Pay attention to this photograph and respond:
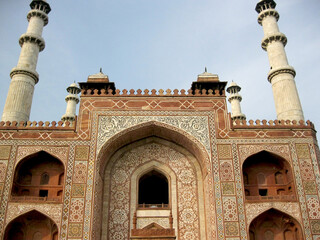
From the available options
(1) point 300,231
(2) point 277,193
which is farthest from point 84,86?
(1) point 300,231

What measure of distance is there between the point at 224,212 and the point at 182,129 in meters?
3.28

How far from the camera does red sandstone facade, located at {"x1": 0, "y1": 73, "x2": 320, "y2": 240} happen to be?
36.5 ft

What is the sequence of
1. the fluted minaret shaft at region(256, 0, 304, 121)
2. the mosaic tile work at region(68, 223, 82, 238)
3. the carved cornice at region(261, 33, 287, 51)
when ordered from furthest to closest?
the carved cornice at region(261, 33, 287, 51) → the fluted minaret shaft at region(256, 0, 304, 121) → the mosaic tile work at region(68, 223, 82, 238)

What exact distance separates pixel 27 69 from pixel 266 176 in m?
11.0

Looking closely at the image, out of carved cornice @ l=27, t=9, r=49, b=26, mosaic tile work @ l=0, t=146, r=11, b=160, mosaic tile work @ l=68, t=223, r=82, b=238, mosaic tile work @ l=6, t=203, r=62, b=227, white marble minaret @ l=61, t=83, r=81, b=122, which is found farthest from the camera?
white marble minaret @ l=61, t=83, r=81, b=122

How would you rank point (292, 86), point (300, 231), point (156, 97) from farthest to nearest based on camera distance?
point (292, 86)
point (156, 97)
point (300, 231)

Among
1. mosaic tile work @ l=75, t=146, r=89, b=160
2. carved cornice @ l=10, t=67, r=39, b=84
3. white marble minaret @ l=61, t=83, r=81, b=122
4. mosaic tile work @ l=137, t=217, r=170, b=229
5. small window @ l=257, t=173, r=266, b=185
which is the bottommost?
mosaic tile work @ l=137, t=217, r=170, b=229

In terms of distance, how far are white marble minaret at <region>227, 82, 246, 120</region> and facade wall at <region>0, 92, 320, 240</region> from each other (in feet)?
25.4

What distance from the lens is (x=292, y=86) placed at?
49.2 feet

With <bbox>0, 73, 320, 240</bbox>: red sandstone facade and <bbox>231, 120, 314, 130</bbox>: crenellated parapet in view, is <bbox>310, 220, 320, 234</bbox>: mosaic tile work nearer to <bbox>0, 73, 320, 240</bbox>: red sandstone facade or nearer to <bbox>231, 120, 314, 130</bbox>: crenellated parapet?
<bbox>0, 73, 320, 240</bbox>: red sandstone facade

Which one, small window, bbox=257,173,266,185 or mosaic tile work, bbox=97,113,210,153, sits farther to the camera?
small window, bbox=257,173,266,185

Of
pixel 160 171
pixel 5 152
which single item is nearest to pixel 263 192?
pixel 160 171

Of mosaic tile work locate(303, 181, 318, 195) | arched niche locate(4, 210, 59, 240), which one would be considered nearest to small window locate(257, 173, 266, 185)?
mosaic tile work locate(303, 181, 318, 195)

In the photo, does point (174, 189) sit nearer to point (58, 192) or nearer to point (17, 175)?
point (58, 192)
